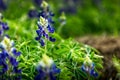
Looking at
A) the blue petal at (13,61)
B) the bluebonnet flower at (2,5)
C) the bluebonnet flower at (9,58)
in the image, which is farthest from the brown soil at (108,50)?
the bluebonnet flower at (2,5)

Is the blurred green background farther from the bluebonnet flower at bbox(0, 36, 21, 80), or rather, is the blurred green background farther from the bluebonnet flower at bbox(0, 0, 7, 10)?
the bluebonnet flower at bbox(0, 36, 21, 80)

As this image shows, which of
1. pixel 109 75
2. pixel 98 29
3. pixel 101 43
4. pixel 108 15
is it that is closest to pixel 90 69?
pixel 109 75

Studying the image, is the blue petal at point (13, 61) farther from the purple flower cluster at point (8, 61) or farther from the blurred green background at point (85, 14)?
the blurred green background at point (85, 14)

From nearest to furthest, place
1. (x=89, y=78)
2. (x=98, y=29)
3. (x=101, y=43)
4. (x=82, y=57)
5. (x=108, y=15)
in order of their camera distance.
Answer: (x=89, y=78), (x=82, y=57), (x=101, y=43), (x=98, y=29), (x=108, y=15)

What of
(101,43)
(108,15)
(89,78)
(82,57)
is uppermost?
(108,15)

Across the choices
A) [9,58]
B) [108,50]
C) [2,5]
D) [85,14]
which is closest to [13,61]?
[9,58]

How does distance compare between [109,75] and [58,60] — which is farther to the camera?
[109,75]

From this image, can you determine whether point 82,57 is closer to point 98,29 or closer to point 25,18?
point 25,18
